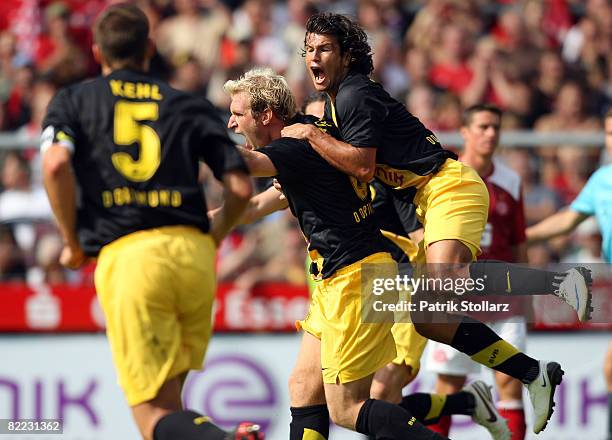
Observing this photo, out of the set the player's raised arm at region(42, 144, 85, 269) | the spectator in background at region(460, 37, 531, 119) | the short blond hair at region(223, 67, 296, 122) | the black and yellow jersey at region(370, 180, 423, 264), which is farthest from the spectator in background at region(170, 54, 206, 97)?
the player's raised arm at region(42, 144, 85, 269)

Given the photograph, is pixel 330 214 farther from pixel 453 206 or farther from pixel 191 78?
pixel 191 78

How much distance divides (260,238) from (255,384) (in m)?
1.30

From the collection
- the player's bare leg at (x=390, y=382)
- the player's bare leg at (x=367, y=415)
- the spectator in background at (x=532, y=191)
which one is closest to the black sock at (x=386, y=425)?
the player's bare leg at (x=367, y=415)

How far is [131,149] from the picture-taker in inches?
195

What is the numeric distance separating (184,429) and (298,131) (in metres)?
1.74

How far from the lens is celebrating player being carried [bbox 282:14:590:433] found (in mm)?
6008

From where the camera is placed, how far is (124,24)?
5.04m

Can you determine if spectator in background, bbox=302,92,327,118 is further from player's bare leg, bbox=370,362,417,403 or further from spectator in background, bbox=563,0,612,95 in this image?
spectator in background, bbox=563,0,612,95

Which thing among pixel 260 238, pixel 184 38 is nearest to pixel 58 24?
pixel 184 38

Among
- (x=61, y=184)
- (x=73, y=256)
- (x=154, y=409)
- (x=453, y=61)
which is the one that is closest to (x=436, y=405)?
(x=154, y=409)

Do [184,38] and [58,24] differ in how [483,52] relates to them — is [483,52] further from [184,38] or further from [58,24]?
[58,24]

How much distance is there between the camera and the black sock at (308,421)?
6078mm

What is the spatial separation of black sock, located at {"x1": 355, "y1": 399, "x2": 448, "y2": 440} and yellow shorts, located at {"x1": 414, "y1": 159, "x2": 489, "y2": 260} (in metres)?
0.95

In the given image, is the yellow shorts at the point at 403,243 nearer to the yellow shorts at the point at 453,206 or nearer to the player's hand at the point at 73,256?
the yellow shorts at the point at 453,206
